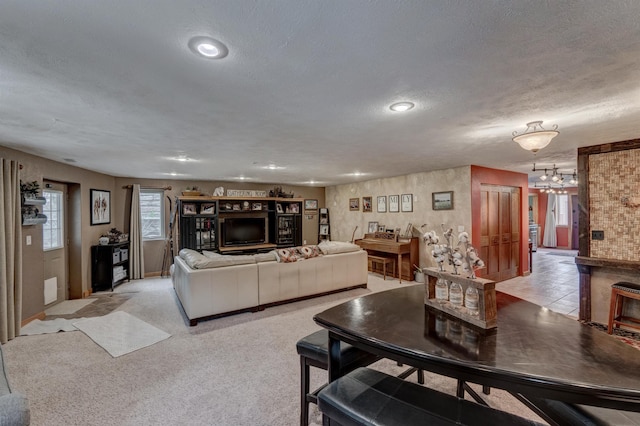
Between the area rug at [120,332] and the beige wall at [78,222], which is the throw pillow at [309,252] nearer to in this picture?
the area rug at [120,332]

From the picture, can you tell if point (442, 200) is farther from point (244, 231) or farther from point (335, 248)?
point (244, 231)

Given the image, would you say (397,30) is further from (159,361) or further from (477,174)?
(477,174)

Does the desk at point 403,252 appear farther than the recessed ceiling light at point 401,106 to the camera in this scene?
Yes

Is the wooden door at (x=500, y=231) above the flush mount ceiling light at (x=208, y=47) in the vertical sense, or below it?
below

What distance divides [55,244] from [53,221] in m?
0.40

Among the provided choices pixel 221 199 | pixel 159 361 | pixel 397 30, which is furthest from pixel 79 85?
pixel 221 199

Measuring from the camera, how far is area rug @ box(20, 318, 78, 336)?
351 centimetres

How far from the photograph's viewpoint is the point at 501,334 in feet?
4.75

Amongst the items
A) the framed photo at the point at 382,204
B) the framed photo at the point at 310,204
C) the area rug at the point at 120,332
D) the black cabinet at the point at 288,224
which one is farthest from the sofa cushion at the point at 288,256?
the framed photo at the point at 310,204

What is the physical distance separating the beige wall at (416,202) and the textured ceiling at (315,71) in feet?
6.65

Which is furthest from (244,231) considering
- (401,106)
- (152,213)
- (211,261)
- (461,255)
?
(461,255)

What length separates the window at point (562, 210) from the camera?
10461mm

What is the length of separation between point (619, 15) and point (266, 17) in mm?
1544

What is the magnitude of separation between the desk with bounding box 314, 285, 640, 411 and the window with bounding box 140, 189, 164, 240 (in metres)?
6.54
